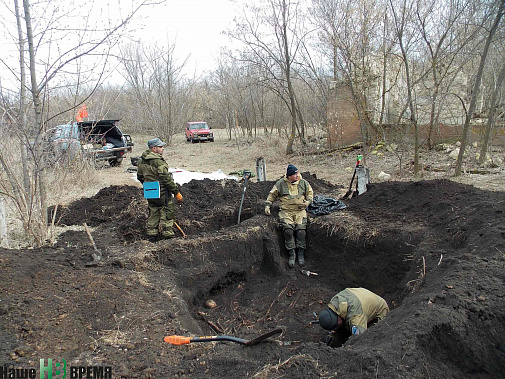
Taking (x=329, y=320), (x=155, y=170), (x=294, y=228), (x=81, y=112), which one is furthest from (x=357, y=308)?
(x=81, y=112)

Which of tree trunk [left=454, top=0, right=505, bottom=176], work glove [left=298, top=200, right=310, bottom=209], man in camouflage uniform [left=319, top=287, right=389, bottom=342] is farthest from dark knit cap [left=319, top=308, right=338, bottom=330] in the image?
tree trunk [left=454, top=0, right=505, bottom=176]

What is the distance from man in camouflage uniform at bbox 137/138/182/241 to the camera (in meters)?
5.66

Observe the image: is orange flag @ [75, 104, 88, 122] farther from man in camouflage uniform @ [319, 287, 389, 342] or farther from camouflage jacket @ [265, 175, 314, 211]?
man in camouflage uniform @ [319, 287, 389, 342]

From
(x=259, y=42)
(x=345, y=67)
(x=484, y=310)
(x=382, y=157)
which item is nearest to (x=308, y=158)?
(x=382, y=157)

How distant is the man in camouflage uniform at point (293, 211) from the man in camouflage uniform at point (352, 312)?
81.9 inches

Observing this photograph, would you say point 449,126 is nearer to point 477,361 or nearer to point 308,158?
point 308,158

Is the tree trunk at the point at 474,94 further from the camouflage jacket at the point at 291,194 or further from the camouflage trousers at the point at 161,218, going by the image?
the camouflage trousers at the point at 161,218

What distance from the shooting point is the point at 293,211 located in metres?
6.21

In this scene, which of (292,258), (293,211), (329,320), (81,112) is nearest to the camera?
(329,320)

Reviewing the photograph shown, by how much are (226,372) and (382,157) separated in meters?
11.7

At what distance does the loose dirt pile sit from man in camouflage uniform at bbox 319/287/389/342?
0.40 m

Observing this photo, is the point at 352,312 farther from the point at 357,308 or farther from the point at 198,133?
the point at 198,133

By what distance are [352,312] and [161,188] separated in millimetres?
3634

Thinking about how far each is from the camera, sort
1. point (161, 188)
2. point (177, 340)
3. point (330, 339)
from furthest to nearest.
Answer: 1. point (161, 188)
2. point (330, 339)
3. point (177, 340)
